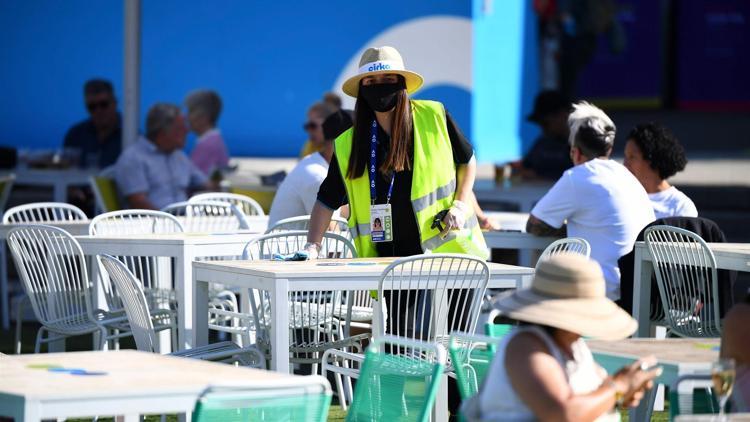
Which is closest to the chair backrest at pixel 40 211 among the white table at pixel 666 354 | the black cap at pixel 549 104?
the black cap at pixel 549 104

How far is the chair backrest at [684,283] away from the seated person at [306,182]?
178 cm

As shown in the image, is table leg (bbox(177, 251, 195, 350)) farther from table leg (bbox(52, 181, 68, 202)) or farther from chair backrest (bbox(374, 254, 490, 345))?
table leg (bbox(52, 181, 68, 202))

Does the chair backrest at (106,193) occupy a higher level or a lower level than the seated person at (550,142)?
lower

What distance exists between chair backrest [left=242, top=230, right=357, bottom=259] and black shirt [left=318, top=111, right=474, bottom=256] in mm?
242

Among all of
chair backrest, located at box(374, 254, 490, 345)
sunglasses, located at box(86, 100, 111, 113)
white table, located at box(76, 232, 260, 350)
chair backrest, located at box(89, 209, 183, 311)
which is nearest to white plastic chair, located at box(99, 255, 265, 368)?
chair backrest, located at box(374, 254, 490, 345)

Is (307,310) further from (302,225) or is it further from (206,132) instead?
(206,132)

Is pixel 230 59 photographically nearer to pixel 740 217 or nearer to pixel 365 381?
pixel 740 217

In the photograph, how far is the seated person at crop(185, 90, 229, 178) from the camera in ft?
36.8

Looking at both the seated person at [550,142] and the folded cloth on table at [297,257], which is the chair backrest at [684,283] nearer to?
the folded cloth on table at [297,257]

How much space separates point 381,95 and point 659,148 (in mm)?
1862

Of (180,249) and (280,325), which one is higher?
(180,249)

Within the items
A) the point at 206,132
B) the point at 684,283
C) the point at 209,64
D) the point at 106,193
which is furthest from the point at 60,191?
the point at 684,283

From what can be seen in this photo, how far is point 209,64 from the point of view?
14.1 metres

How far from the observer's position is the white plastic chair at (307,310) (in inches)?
228
